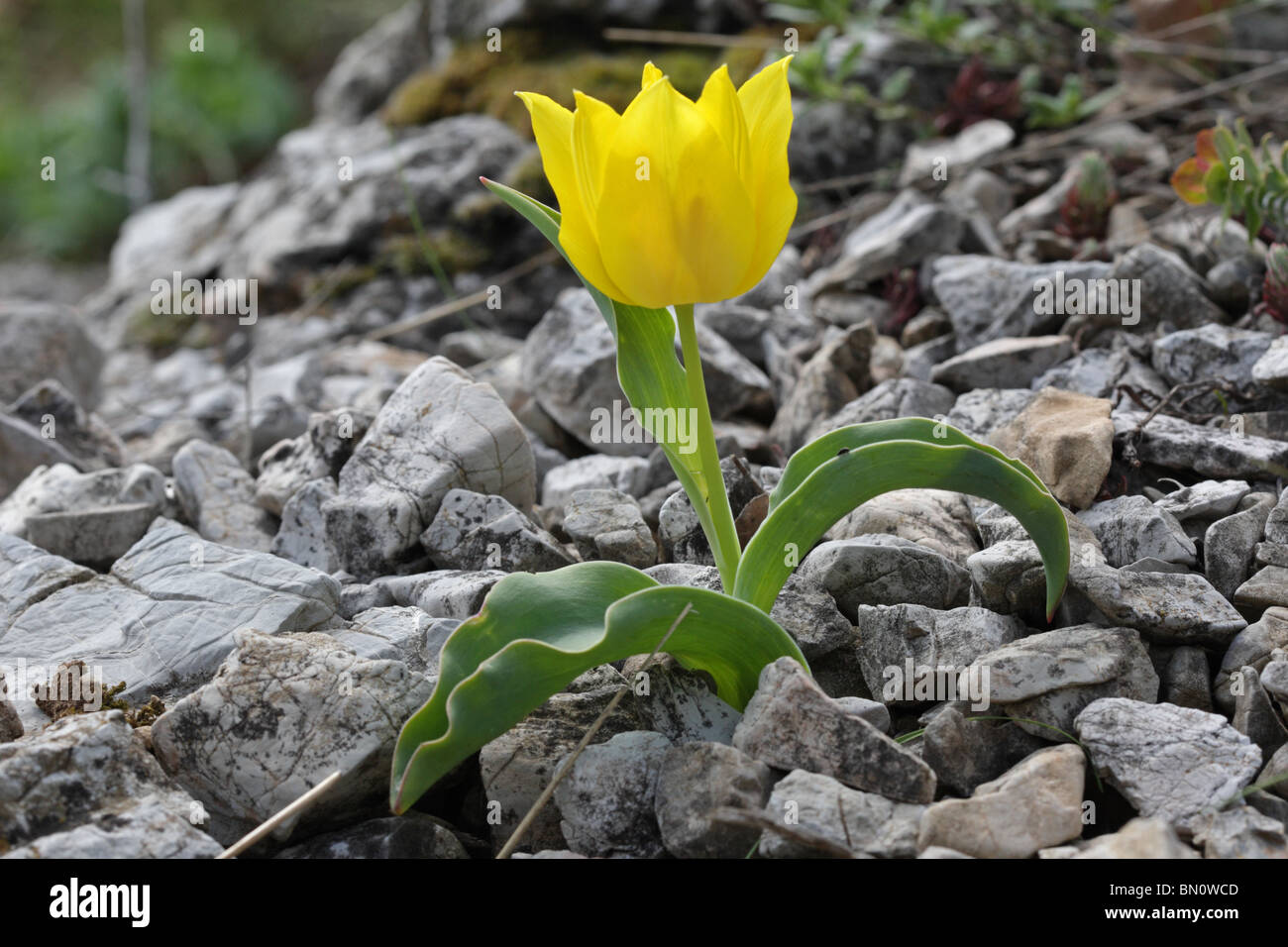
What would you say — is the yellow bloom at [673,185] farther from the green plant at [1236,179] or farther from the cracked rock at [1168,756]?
the green plant at [1236,179]

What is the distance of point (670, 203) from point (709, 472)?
484 mm

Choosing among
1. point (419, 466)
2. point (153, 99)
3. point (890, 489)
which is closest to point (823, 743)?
point (890, 489)

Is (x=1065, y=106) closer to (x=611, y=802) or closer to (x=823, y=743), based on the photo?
(x=823, y=743)

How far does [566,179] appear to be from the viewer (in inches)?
67.6

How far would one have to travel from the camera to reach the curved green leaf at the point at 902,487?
5.84 ft

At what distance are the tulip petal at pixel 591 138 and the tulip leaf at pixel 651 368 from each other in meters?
0.26

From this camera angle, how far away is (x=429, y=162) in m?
4.86

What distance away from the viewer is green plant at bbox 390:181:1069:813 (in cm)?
158

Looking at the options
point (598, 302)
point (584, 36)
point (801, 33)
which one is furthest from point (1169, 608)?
point (584, 36)

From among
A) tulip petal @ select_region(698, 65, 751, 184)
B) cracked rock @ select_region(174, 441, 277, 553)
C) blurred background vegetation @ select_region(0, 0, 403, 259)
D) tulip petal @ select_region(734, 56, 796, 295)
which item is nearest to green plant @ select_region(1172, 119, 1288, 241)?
tulip petal @ select_region(734, 56, 796, 295)

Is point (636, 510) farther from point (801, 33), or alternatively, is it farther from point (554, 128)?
point (801, 33)

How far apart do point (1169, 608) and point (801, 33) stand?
374 centimetres

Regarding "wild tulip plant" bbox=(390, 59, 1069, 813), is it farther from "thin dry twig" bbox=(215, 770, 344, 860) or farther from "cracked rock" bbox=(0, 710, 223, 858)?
"cracked rock" bbox=(0, 710, 223, 858)

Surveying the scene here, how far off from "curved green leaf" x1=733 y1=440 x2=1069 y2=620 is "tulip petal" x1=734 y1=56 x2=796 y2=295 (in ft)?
1.13
